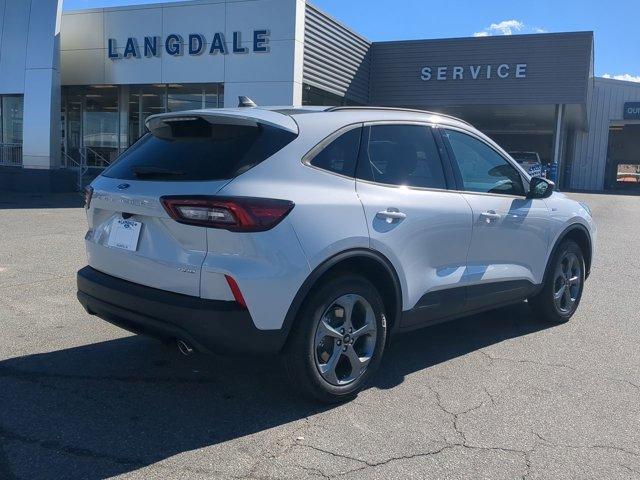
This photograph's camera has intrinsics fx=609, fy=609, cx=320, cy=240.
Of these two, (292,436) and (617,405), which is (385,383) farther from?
(617,405)

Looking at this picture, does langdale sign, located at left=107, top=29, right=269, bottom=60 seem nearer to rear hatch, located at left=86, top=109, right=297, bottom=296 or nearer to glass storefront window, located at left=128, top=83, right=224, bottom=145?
glass storefront window, located at left=128, top=83, right=224, bottom=145

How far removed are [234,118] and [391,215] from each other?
116 cm

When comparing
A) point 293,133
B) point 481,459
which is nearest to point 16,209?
point 293,133

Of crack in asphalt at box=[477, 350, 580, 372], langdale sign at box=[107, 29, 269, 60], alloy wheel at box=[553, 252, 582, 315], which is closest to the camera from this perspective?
crack in asphalt at box=[477, 350, 580, 372]

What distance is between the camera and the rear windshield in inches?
136

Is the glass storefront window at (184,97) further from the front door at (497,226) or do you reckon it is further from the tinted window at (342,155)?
the tinted window at (342,155)

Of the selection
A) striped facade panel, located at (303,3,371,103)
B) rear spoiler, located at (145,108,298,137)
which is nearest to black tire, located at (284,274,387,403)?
rear spoiler, located at (145,108,298,137)

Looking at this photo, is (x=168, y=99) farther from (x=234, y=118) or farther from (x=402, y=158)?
(x=234, y=118)

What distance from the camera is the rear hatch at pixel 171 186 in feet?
11.0

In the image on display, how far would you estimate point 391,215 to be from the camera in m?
3.91

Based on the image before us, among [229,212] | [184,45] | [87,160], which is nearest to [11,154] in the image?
[87,160]

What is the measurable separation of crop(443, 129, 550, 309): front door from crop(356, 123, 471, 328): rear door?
0.57 ft

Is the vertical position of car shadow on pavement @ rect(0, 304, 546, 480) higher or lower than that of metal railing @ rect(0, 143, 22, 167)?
lower

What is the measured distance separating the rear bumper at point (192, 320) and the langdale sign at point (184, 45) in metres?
14.8
